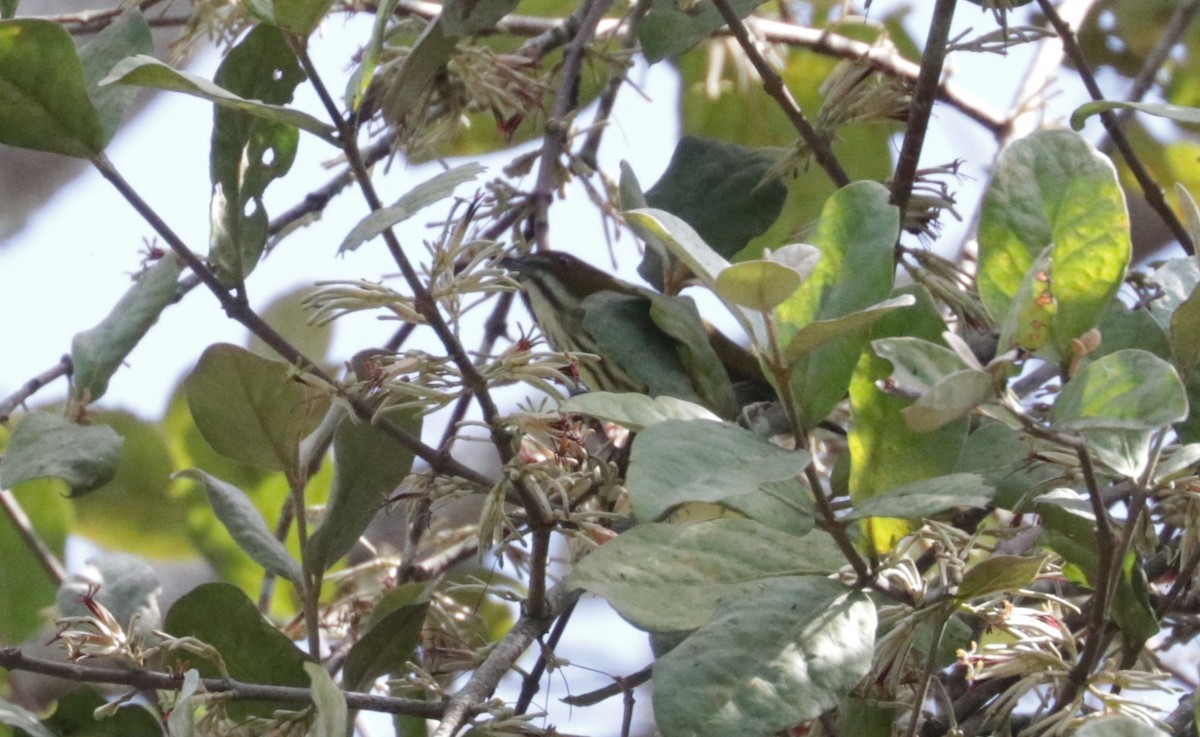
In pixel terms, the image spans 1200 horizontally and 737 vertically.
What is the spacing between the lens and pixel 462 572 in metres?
1.37

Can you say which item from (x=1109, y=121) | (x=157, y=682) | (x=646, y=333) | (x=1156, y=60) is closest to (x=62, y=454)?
(x=157, y=682)

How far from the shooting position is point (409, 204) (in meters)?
0.63

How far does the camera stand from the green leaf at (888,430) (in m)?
0.63

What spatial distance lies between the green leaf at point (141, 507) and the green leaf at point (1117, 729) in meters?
1.10

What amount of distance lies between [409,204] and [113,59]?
322mm

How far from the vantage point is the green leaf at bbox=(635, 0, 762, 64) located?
97 cm

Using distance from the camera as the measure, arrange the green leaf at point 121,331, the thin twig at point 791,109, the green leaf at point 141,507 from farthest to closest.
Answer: the green leaf at point 141,507, the thin twig at point 791,109, the green leaf at point 121,331

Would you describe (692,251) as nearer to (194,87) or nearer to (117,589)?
(194,87)

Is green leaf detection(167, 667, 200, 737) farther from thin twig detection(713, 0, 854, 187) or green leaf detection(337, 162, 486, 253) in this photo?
thin twig detection(713, 0, 854, 187)

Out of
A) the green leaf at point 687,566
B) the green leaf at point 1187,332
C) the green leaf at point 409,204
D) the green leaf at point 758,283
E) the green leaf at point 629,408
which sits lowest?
the green leaf at point 687,566

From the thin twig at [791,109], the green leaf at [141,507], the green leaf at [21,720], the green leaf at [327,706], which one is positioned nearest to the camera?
the green leaf at [327,706]

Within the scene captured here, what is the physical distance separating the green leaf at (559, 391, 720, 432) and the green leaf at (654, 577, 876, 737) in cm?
10

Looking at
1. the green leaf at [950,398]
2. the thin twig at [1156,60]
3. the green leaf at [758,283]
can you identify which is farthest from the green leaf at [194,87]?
the thin twig at [1156,60]

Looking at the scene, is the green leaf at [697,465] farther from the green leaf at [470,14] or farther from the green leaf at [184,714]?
the green leaf at [470,14]
